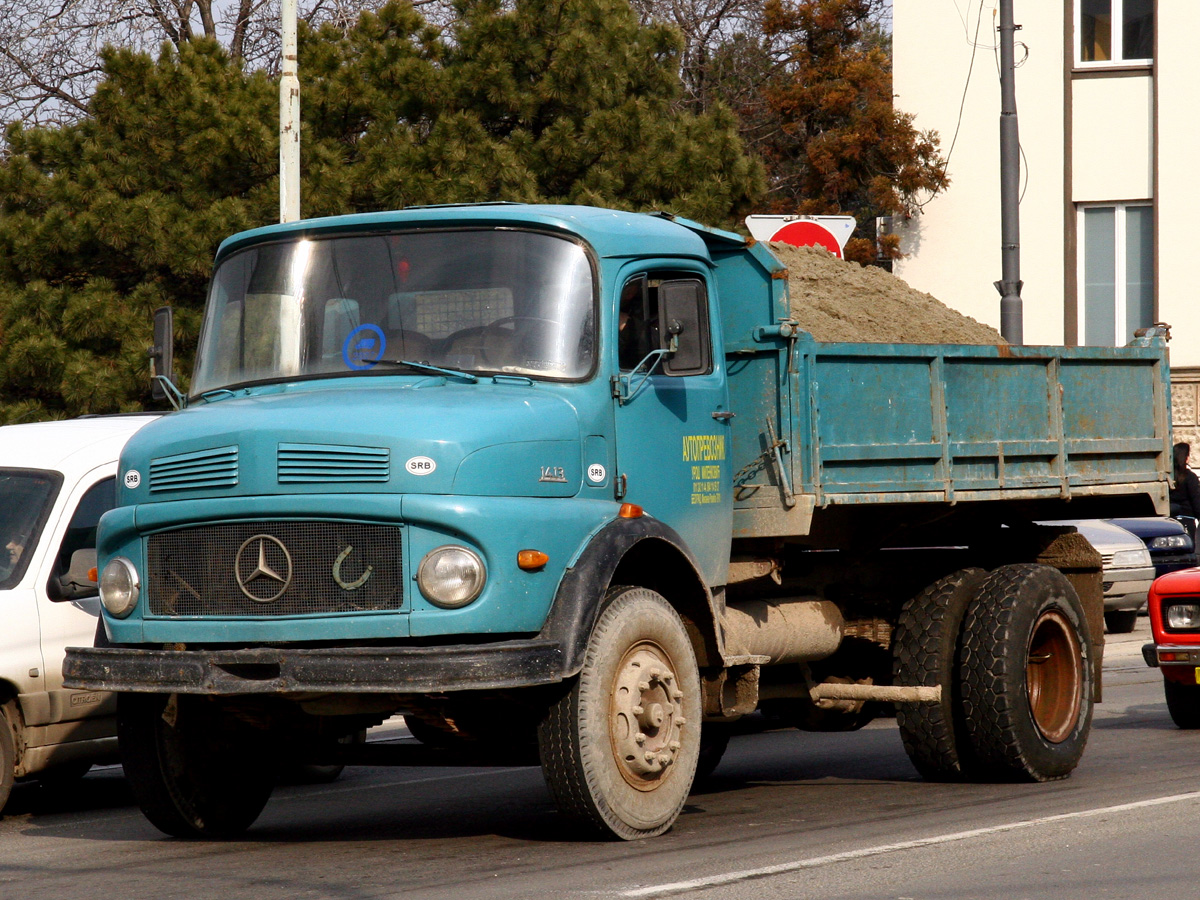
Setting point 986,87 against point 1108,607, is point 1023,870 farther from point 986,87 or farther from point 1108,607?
point 986,87

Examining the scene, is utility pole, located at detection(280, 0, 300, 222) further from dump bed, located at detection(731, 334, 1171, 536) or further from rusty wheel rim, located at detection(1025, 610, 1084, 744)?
rusty wheel rim, located at detection(1025, 610, 1084, 744)

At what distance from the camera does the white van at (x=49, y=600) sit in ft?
28.6

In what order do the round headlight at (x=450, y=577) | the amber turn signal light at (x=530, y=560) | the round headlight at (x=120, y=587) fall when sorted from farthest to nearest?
1. the round headlight at (x=120, y=587)
2. the amber turn signal light at (x=530, y=560)
3. the round headlight at (x=450, y=577)

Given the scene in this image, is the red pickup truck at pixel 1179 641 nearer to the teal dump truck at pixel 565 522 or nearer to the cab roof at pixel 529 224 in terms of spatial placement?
the teal dump truck at pixel 565 522

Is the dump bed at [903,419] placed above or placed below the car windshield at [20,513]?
above

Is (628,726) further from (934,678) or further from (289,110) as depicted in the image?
(289,110)

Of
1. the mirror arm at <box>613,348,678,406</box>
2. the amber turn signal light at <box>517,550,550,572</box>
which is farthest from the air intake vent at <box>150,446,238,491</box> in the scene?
the mirror arm at <box>613,348,678,406</box>

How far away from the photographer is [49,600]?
29.1 ft

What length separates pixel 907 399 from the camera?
894cm

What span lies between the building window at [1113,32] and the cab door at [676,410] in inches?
732

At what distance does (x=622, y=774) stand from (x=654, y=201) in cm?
1429

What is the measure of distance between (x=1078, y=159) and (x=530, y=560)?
2019 centimetres

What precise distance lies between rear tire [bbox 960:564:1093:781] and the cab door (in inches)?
67.6

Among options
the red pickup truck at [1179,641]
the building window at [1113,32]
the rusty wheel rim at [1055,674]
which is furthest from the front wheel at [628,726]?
the building window at [1113,32]
